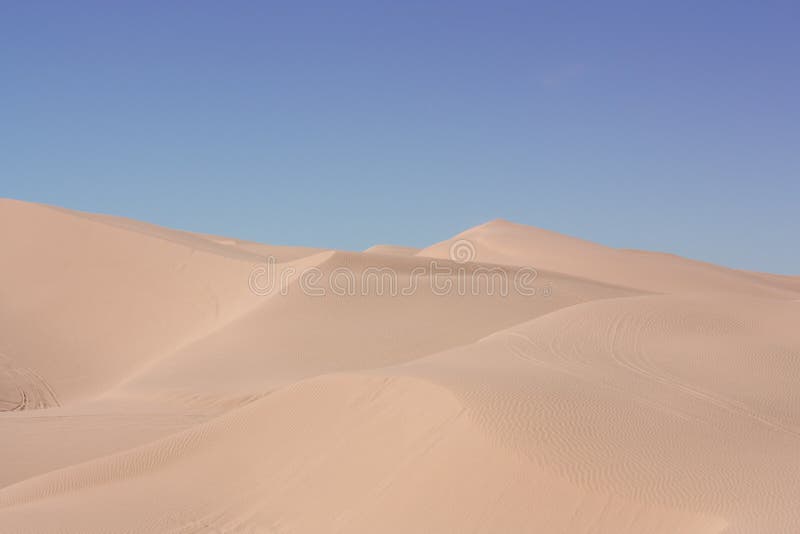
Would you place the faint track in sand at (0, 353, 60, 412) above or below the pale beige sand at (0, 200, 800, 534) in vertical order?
below

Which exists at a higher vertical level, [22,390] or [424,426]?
[424,426]

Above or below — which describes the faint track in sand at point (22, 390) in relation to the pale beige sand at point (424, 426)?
below

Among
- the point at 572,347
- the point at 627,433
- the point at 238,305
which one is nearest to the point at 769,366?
→ the point at 572,347

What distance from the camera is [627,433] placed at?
6.86m

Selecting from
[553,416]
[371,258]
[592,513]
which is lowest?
[592,513]

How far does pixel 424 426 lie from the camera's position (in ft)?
23.8

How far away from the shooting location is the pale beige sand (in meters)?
6.10

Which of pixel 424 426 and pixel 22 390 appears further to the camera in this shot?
pixel 22 390

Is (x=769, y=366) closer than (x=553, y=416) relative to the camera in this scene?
No

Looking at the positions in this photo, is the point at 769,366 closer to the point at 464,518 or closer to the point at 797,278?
the point at 464,518

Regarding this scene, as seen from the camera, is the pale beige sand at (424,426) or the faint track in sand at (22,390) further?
the faint track in sand at (22,390)

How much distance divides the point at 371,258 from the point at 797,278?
38.3 metres

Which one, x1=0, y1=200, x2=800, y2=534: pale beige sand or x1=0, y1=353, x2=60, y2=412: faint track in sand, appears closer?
x1=0, y1=200, x2=800, y2=534: pale beige sand

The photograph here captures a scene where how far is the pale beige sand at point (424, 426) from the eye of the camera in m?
6.10
